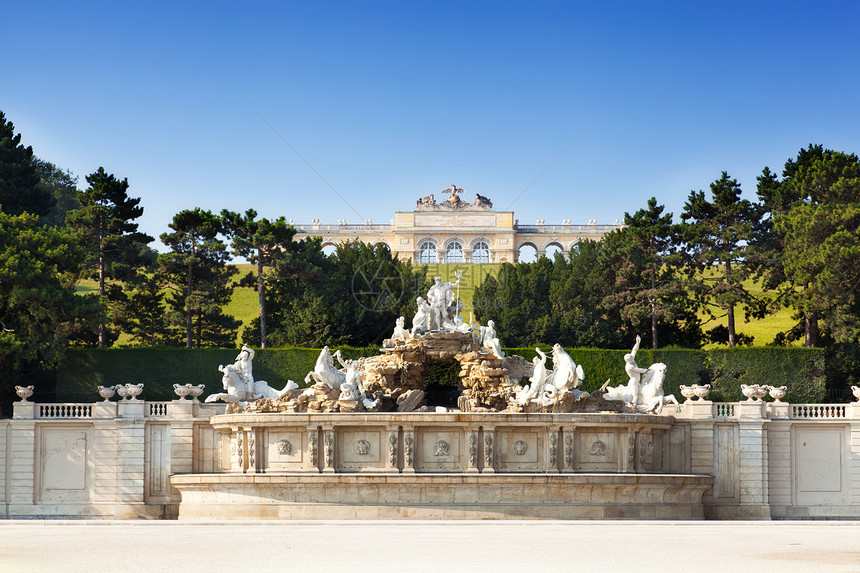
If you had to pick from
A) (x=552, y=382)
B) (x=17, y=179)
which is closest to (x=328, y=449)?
(x=552, y=382)

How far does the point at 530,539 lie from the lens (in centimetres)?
2378

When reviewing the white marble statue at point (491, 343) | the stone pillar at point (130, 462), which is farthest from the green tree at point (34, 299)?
the white marble statue at point (491, 343)

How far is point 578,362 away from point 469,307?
2892 centimetres

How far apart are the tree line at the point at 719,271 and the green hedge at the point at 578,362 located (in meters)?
2.75

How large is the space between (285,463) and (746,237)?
1133 inches

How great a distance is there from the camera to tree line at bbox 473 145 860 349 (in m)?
49.0

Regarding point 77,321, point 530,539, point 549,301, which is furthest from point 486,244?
point 530,539

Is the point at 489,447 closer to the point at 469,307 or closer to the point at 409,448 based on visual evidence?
the point at 409,448

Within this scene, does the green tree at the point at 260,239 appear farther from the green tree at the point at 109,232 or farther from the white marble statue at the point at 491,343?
the white marble statue at the point at 491,343

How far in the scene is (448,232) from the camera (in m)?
107

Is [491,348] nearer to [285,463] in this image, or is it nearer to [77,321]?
[285,463]

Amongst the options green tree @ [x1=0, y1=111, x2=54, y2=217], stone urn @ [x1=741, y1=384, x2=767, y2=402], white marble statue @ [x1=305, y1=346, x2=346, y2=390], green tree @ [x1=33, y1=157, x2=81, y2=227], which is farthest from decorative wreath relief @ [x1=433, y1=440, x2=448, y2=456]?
green tree @ [x1=33, y1=157, x2=81, y2=227]

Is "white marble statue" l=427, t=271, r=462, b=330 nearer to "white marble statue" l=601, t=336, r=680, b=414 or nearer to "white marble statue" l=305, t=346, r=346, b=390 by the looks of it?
"white marble statue" l=305, t=346, r=346, b=390

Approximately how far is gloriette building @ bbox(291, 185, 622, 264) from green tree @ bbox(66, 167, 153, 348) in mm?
51688
